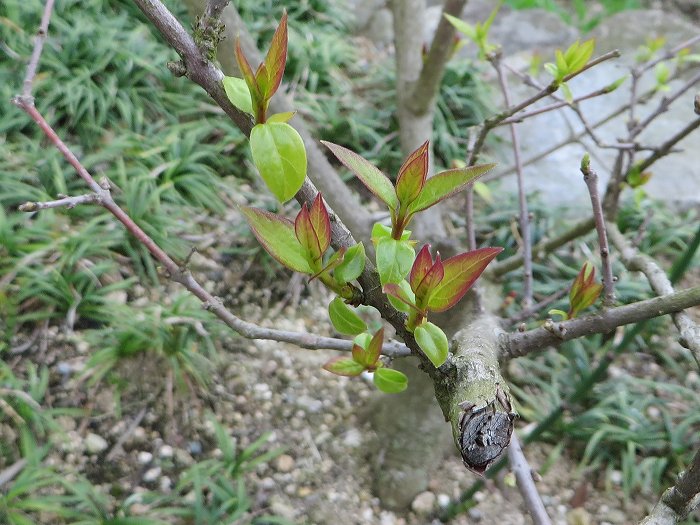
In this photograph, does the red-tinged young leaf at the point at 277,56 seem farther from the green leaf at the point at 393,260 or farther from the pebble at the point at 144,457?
the pebble at the point at 144,457

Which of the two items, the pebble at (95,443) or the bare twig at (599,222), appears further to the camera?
the pebble at (95,443)

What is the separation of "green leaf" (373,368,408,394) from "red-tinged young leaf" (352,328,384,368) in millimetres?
15

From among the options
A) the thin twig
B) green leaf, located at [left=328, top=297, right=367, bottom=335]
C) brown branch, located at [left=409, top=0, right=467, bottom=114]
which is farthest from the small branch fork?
brown branch, located at [left=409, top=0, right=467, bottom=114]

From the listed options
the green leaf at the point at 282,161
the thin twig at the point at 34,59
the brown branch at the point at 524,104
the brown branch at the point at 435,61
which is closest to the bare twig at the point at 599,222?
the brown branch at the point at 524,104

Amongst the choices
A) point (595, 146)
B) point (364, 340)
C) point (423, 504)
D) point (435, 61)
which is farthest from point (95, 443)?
point (595, 146)

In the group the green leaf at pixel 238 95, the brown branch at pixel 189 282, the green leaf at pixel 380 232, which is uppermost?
the green leaf at pixel 238 95

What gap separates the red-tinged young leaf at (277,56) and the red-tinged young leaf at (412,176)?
132 millimetres

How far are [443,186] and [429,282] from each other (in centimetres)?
9

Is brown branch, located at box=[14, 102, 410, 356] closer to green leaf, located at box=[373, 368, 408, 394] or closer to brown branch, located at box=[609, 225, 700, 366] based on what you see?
green leaf, located at box=[373, 368, 408, 394]

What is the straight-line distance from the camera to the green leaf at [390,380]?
694 mm

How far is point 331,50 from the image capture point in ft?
12.1

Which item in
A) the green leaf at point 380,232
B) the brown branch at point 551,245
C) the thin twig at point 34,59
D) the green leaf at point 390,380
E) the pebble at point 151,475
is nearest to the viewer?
the green leaf at point 380,232

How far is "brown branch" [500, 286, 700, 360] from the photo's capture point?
719 millimetres

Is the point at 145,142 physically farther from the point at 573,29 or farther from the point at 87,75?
the point at 573,29
